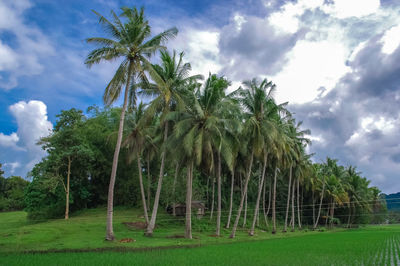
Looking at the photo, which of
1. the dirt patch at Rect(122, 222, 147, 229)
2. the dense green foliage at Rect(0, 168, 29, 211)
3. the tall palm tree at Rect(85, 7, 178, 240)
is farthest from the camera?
the dense green foliage at Rect(0, 168, 29, 211)

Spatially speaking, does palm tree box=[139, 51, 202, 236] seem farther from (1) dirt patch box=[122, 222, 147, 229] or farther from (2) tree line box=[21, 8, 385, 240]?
(1) dirt patch box=[122, 222, 147, 229]

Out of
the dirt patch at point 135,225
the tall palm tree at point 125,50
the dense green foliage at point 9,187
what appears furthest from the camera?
the dense green foliage at point 9,187

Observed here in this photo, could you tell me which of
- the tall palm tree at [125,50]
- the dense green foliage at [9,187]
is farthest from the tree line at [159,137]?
the dense green foliage at [9,187]

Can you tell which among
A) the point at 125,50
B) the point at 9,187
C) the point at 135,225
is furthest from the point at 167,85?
the point at 9,187

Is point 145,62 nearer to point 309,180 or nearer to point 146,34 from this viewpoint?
point 146,34

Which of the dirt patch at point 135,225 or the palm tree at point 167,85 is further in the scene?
the dirt patch at point 135,225

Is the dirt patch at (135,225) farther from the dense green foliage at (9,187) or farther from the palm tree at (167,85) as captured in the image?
the dense green foliage at (9,187)

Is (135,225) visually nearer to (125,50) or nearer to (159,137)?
(159,137)

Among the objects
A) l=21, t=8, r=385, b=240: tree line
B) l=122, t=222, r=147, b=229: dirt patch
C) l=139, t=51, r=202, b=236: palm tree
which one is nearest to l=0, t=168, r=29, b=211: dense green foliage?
l=21, t=8, r=385, b=240: tree line

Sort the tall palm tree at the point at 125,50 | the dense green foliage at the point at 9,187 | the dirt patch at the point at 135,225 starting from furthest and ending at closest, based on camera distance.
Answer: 1. the dense green foliage at the point at 9,187
2. the dirt patch at the point at 135,225
3. the tall palm tree at the point at 125,50

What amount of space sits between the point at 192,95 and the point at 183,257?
1164cm

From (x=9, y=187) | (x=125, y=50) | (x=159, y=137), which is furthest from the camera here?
(x=9, y=187)

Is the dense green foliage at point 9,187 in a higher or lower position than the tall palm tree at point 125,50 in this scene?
lower

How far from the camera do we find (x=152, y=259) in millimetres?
11711
